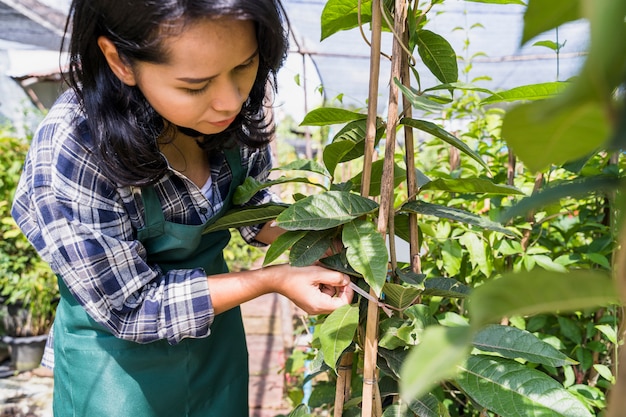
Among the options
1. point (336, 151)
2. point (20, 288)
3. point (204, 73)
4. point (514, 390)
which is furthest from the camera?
point (20, 288)

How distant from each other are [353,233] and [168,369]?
2.07ft

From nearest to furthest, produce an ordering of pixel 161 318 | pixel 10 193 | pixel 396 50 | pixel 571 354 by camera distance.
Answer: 1. pixel 396 50
2. pixel 161 318
3. pixel 571 354
4. pixel 10 193

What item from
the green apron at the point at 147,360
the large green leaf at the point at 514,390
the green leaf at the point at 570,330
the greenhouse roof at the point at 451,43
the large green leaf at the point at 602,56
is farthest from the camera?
the greenhouse roof at the point at 451,43

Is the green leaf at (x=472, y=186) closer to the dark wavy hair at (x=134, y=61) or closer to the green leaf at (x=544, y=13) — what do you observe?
the dark wavy hair at (x=134, y=61)

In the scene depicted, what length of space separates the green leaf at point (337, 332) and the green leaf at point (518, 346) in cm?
17

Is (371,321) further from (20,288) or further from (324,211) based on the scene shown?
(20,288)

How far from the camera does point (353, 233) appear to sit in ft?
2.90

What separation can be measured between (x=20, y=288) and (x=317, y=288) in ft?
9.33

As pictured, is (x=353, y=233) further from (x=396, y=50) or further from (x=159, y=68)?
(x=159, y=68)

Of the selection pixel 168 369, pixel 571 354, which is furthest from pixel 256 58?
pixel 571 354

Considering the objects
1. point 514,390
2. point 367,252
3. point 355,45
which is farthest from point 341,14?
point 355,45

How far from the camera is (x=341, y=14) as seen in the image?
38.6 inches

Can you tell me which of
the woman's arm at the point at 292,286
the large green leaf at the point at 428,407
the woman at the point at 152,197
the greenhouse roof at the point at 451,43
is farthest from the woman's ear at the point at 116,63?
the greenhouse roof at the point at 451,43

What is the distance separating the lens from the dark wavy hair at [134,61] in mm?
898
